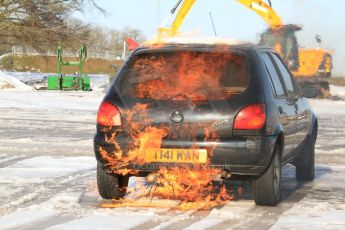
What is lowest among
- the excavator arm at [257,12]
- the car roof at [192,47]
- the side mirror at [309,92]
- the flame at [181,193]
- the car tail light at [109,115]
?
the flame at [181,193]

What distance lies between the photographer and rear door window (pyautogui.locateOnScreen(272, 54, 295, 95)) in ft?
26.2

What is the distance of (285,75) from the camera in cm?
820

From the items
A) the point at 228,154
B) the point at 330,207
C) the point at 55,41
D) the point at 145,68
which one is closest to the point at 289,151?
the point at 330,207

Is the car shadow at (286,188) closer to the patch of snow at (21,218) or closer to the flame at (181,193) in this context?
the flame at (181,193)

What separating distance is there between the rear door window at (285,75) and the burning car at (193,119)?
92cm

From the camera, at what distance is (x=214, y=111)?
6.43 m

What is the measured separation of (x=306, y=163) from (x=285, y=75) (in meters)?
1.37

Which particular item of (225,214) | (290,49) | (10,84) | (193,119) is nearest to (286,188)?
(225,214)

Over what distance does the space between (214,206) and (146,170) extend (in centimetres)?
82

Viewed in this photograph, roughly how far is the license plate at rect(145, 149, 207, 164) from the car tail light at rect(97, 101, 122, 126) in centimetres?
46

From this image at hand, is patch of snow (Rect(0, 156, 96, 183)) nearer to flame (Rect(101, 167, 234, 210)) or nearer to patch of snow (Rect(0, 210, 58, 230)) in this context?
flame (Rect(101, 167, 234, 210))

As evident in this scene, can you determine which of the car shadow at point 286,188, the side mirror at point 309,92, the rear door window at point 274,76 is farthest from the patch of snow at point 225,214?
the side mirror at point 309,92

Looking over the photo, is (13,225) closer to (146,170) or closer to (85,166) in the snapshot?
(146,170)

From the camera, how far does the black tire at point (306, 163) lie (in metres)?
8.90
